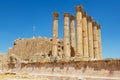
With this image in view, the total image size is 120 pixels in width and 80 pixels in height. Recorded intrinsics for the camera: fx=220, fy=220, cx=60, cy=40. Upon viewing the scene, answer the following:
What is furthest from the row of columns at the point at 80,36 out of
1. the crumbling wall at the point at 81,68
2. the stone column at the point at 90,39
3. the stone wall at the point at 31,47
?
the crumbling wall at the point at 81,68

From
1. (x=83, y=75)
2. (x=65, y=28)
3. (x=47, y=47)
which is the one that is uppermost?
(x=65, y=28)

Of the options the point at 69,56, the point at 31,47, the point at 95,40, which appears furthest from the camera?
the point at 31,47

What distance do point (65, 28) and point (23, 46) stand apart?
481 inches

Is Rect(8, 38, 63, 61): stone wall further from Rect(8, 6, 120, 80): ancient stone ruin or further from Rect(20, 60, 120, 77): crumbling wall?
Rect(20, 60, 120, 77): crumbling wall

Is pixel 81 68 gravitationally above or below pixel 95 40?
below

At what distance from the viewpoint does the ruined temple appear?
95.5ft

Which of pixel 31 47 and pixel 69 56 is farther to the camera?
pixel 31 47

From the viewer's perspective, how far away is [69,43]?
32.7 meters

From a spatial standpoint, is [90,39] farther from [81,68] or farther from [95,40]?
[81,68]

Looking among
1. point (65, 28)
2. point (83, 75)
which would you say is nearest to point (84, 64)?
point (83, 75)

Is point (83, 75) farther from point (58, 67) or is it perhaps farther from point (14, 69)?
point (14, 69)

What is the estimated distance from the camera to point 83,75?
18969 mm

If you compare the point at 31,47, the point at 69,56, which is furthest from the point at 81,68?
the point at 31,47

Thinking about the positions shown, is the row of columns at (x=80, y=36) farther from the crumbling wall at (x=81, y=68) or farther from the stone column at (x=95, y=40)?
the crumbling wall at (x=81, y=68)
